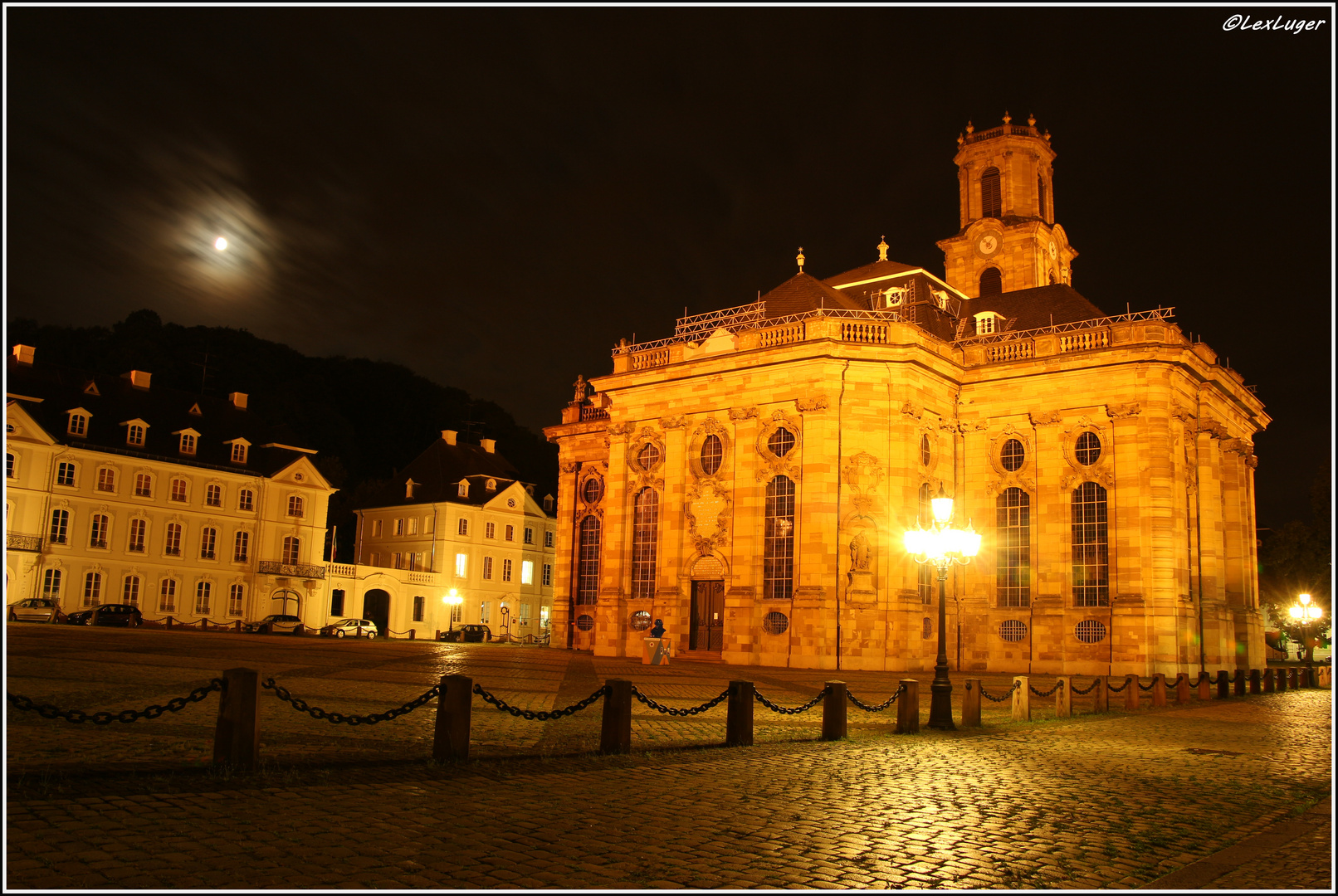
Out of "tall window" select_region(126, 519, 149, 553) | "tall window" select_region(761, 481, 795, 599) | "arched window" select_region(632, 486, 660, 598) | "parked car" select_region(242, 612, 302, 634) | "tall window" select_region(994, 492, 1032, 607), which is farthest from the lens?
"parked car" select_region(242, 612, 302, 634)

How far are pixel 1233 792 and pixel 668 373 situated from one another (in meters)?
34.6

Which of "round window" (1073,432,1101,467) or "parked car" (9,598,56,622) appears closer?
"round window" (1073,432,1101,467)

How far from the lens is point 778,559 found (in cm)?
4169

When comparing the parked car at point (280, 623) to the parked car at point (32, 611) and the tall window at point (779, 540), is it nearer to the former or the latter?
the parked car at point (32, 611)

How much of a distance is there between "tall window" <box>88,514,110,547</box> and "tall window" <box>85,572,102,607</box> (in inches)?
62.3

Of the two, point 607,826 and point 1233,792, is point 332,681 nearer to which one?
point 607,826

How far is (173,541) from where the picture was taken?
2275 inches

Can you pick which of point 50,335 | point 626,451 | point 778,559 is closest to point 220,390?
point 50,335

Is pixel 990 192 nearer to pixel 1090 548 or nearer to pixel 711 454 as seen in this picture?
pixel 1090 548

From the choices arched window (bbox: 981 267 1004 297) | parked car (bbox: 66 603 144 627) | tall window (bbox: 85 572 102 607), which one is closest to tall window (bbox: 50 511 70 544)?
tall window (bbox: 85 572 102 607)

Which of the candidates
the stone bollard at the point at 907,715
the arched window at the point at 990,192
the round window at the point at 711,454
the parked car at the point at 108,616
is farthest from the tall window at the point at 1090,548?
the parked car at the point at 108,616

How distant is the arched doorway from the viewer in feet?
218

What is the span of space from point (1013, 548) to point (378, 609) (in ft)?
138

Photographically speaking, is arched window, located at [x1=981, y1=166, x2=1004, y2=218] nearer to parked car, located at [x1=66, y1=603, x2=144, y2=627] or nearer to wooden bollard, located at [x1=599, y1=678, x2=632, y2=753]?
parked car, located at [x1=66, y1=603, x2=144, y2=627]
